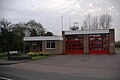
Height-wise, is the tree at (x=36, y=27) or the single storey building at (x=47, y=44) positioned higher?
the tree at (x=36, y=27)

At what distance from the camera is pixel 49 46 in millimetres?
32656

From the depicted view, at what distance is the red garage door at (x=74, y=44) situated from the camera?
33125mm

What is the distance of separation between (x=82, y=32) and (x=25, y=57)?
44.5 ft

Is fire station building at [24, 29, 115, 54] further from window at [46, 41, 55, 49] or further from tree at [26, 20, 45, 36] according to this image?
tree at [26, 20, 45, 36]

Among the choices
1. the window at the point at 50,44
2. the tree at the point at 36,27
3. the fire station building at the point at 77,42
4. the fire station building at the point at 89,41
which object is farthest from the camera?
the tree at the point at 36,27

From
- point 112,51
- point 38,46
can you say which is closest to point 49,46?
point 38,46

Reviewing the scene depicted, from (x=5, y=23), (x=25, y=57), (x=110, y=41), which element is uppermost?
(x=5, y=23)

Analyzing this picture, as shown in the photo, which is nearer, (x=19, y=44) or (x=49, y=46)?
(x=49, y=46)

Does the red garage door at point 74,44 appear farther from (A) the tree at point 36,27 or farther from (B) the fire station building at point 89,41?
(A) the tree at point 36,27

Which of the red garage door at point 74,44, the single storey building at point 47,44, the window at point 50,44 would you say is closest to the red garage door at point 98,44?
the red garage door at point 74,44

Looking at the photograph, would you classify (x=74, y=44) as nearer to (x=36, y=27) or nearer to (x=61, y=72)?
(x=36, y=27)

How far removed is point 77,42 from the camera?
110 feet

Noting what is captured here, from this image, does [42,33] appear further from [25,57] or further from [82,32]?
[25,57]

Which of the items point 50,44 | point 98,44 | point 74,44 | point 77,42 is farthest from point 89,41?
point 50,44
